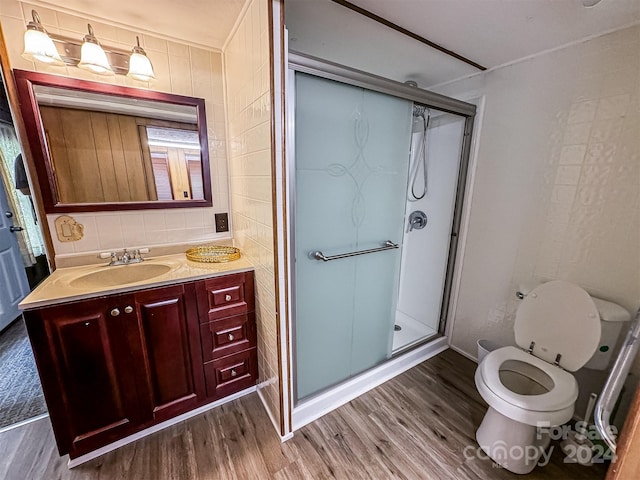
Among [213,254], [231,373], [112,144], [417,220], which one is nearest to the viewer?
[112,144]

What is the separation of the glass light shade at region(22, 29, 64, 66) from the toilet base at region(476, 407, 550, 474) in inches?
111

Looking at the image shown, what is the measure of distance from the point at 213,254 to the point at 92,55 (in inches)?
45.9

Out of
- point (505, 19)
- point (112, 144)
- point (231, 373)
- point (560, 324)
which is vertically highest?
point (505, 19)

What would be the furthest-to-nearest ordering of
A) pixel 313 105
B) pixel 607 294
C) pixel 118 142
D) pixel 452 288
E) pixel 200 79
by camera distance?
1. pixel 452 288
2. pixel 200 79
3. pixel 118 142
4. pixel 607 294
5. pixel 313 105

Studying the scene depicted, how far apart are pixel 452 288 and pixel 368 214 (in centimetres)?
114

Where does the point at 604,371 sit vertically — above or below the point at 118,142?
below

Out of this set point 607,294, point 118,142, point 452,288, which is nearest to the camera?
point 607,294

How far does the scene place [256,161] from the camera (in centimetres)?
132

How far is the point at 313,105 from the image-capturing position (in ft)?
4.06

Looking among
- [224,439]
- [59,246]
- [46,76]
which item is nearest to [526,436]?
[224,439]

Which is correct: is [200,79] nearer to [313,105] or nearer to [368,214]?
[313,105]

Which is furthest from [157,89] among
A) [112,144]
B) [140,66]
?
[112,144]

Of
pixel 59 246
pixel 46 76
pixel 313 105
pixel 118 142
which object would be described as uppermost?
pixel 46 76

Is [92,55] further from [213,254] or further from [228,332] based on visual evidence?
[228,332]
